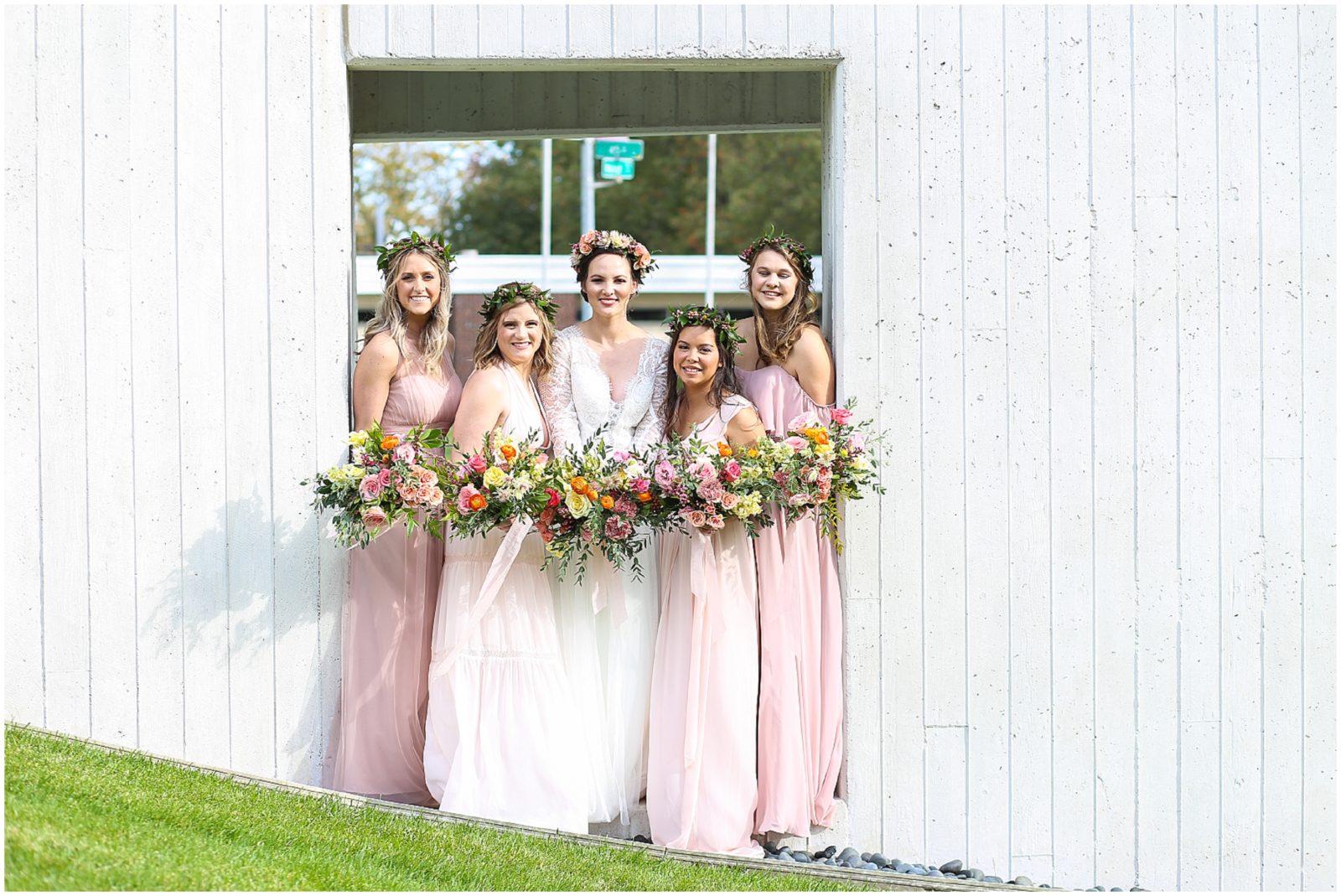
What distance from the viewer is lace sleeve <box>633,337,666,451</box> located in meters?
5.05

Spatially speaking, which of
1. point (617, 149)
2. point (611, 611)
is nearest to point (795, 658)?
point (611, 611)

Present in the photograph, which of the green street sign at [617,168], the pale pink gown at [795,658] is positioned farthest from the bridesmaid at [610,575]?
the green street sign at [617,168]

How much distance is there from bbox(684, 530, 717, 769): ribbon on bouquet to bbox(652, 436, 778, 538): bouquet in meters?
0.21

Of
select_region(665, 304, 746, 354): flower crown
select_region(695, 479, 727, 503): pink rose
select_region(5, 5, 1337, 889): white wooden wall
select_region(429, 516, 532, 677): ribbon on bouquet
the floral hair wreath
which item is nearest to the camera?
select_region(695, 479, 727, 503): pink rose

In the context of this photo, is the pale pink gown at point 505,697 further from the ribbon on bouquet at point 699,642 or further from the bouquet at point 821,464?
the bouquet at point 821,464

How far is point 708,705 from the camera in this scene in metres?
4.91

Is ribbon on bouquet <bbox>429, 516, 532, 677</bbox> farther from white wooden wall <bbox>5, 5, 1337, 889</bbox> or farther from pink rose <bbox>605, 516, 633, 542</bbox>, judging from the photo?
white wooden wall <bbox>5, 5, 1337, 889</bbox>

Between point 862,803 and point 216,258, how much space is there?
10.7ft

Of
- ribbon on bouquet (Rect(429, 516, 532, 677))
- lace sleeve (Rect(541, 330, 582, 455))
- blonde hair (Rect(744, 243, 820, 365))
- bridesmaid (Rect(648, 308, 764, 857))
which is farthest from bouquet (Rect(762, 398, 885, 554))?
ribbon on bouquet (Rect(429, 516, 532, 677))

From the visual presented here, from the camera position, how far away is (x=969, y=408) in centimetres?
520

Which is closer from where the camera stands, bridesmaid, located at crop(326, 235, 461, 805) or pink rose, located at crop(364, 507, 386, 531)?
pink rose, located at crop(364, 507, 386, 531)

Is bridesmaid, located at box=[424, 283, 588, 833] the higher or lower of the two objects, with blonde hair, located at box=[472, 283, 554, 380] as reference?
lower

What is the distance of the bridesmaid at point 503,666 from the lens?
4.83m

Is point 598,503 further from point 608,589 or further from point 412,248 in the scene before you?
point 412,248
